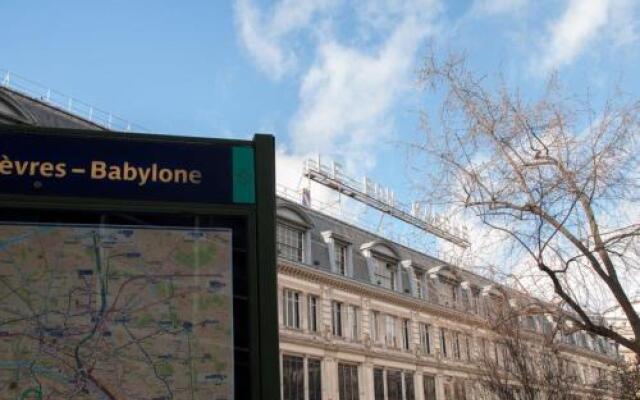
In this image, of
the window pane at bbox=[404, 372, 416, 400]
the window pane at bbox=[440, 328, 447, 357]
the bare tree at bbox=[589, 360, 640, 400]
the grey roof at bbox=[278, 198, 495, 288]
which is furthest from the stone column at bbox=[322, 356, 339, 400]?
the bare tree at bbox=[589, 360, 640, 400]

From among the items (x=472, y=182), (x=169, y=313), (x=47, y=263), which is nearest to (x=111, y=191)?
(x=47, y=263)

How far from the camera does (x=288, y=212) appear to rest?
109 ft

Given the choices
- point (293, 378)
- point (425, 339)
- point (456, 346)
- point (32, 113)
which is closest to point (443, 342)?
point (456, 346)

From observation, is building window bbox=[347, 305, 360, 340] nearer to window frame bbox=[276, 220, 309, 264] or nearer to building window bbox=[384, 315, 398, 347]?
building window bbox=[384, 315, 398, 347]

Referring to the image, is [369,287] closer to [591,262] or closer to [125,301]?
[591,262]

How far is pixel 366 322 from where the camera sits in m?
36.7

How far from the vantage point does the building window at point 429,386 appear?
4053 cm

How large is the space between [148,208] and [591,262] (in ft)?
23.9

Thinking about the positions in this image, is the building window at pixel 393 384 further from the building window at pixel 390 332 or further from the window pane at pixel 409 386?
the building window at pixel 390 332

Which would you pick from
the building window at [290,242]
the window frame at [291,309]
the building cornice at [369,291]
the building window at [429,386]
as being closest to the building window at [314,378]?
the window frame at [291,309]

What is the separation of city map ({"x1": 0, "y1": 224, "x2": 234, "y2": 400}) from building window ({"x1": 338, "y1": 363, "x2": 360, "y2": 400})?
3059 cm

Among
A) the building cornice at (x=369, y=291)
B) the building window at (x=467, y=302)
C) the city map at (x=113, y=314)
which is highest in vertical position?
the building cornice at (x=369, y=291)

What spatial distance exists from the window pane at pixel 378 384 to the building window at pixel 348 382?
53.1 inches

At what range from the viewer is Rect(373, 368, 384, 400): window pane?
120 ft
